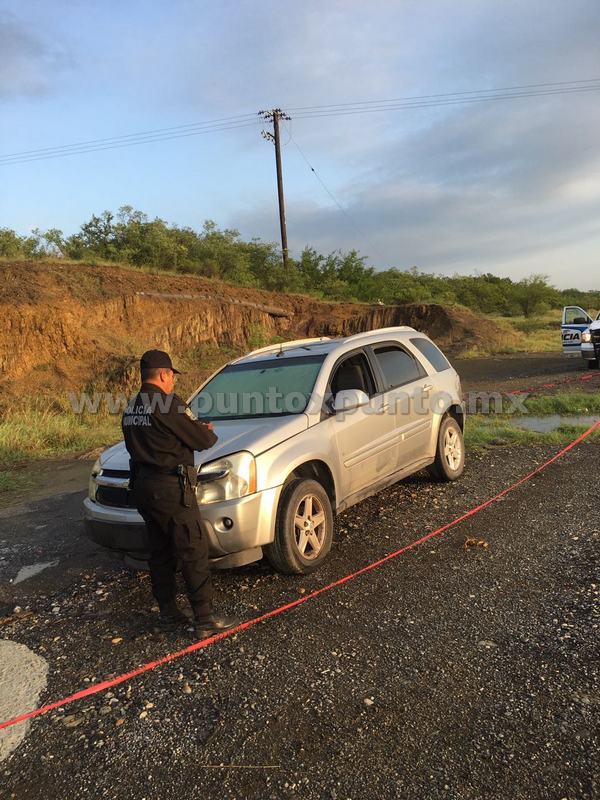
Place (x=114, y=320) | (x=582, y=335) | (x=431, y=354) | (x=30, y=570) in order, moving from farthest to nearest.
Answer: (x=114, y=320) < (x=582, y=335) < (x=431, y=354) < (x=30, y=570)

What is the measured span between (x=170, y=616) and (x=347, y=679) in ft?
4.13

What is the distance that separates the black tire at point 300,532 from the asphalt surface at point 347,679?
0.14 m

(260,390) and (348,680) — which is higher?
(260,390)

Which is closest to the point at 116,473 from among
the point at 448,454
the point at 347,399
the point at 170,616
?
the point at 170,616

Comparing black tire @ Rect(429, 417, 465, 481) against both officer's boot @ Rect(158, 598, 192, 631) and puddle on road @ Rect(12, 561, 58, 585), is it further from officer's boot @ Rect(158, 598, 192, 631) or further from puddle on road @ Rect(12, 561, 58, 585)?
puddle on road @ Rect(12, 561, 58, 585)

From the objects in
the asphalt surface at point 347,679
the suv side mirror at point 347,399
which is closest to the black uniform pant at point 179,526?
the asphalt surface at point 347,679

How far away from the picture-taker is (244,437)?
4.36 m

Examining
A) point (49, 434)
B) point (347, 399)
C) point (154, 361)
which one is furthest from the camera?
point (49, 434)

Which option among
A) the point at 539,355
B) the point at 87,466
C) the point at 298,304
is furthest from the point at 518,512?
the point at 298,304

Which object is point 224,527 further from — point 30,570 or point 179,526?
point 30,570

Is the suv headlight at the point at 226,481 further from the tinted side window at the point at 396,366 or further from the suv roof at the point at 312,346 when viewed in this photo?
the tinted side window at the point at 396,366

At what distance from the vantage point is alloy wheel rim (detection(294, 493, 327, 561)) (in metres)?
4.30

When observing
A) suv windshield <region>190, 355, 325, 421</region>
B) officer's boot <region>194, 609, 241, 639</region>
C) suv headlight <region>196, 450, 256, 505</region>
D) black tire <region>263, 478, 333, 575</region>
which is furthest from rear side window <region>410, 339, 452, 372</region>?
officer's boot <region>194, 609, 241, 639</region>

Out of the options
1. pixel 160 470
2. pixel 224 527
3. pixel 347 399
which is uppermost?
pixel 347 399
